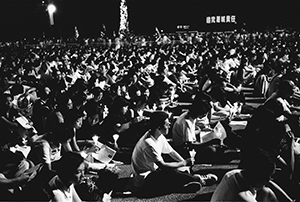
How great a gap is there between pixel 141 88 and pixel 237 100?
228 cm

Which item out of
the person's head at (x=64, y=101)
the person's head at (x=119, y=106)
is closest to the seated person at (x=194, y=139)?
the person's head at (x=119, y=106)

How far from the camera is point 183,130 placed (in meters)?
5.67

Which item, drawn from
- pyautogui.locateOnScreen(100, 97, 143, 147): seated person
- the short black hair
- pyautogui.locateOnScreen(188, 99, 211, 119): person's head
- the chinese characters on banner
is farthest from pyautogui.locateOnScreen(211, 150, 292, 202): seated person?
the chinese characters on banner

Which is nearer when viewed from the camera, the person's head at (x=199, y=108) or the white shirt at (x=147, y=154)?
the white shirt at (x=147, y=154)

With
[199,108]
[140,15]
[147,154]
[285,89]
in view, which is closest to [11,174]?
[147,154]

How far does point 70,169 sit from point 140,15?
39737 mm

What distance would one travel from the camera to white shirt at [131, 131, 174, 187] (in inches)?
184

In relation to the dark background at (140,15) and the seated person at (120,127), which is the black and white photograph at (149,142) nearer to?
the seated person at (120,127)

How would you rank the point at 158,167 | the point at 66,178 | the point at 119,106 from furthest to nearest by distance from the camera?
the point at 119,106 < the point at 158,167 < the point at 66,178

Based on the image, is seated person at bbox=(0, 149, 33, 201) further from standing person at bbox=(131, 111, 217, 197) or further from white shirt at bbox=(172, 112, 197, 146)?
white shirt at bbox=(172, 112, 197, 146)

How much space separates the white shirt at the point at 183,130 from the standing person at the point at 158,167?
0.63 meters

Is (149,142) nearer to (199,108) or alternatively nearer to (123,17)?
(199,108)

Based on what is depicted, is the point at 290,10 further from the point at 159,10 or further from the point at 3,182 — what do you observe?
the point at 3,182

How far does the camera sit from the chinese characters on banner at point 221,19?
4079 cm
